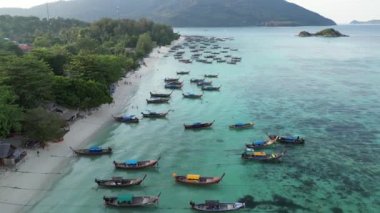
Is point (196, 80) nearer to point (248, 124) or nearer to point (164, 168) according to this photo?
point (248, 124)

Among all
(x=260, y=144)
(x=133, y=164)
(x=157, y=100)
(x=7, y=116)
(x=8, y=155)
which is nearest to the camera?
(x=8, y=155)

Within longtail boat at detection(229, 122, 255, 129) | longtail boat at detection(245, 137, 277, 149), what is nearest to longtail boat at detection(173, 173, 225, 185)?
longtail boat at detection(245, 137, 277, 149)

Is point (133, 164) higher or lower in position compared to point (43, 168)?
higher

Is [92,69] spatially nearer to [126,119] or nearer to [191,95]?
[126,119]

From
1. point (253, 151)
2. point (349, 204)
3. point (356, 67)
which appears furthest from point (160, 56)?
point (349, 204)

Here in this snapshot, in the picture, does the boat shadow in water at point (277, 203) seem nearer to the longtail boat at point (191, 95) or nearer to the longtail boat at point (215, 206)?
the longtail boat at point (215, 206)

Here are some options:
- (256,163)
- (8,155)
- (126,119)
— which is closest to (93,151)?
(8,155)
